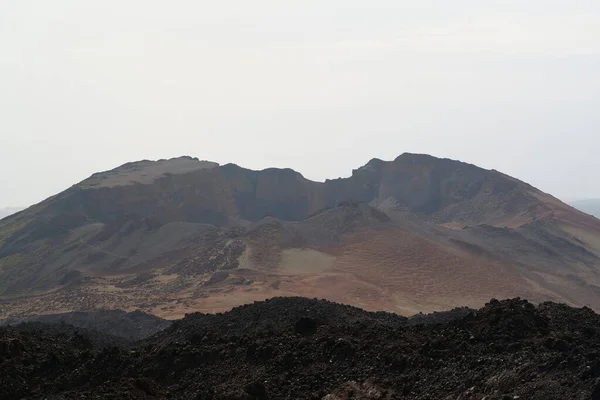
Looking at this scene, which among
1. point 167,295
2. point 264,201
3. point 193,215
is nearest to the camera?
point 167,295

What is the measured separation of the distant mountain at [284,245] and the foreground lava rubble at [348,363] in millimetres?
22740

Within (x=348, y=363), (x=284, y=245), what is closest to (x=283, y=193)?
(x=284, y=245)

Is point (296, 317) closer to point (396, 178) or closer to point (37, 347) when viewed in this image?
point (37, 347)

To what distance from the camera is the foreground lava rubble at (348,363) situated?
952 cm

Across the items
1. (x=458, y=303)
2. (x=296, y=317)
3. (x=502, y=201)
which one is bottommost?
(x=458, y=303)

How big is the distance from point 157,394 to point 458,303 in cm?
3181

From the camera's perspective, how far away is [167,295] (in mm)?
43438

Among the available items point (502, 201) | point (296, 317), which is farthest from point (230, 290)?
point (502, 201)

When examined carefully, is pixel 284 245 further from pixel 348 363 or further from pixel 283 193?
pixel 348 363

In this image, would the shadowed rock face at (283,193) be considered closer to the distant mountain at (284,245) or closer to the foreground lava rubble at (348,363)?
the distant mountain at (284,245)

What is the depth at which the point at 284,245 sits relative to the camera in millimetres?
54000

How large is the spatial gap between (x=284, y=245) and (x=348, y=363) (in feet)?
138

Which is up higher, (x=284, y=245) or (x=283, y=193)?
(x=283, y=193)

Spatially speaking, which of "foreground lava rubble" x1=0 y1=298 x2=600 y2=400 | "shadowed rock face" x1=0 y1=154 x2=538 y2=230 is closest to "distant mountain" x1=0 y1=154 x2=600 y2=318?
"shadowed rock face" x1=0 y1=154 x2=538 y2=230
